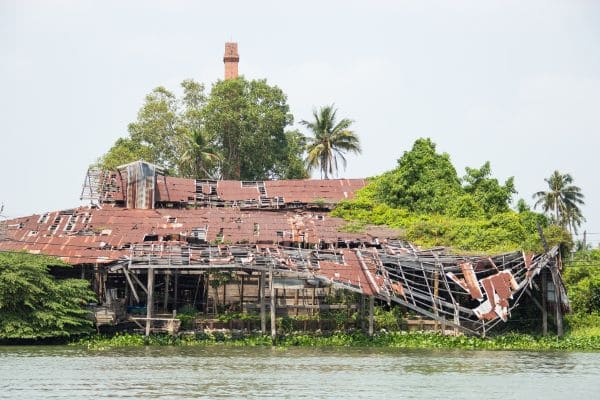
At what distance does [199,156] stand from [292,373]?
32.4m

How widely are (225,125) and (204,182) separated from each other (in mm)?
9664

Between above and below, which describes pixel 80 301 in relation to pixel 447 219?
below

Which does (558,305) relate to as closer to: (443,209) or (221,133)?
(443,209)

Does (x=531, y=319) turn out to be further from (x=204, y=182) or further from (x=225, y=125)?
(x=225, y=125)

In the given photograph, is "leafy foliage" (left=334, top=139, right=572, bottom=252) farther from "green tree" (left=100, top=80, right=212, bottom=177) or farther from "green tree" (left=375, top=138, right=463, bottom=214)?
"green tree" (left=100, top=80, right=212, bottom=177)

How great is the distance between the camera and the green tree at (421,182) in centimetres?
4991

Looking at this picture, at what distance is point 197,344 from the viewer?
36.9 meters

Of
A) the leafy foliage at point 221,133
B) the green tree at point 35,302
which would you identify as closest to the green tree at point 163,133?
the leafy foliage at point 221,133

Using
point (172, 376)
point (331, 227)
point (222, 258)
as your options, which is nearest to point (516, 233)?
point (331, 227)

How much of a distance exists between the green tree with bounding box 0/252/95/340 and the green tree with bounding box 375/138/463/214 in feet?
62.4

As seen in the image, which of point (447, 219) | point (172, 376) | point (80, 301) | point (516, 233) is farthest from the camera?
point (447, 219)

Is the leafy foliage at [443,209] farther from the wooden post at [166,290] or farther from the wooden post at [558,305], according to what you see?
the wooden post at [166,290]

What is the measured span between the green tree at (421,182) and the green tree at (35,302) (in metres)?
19.0

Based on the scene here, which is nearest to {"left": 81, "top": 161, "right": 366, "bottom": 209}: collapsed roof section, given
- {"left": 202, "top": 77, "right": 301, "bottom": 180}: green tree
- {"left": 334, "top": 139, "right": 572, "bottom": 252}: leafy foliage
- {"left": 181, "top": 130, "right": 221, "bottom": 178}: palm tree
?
{"left": 334, "top": 139, "right": 572, "bottom": 252}: leafy foliage
